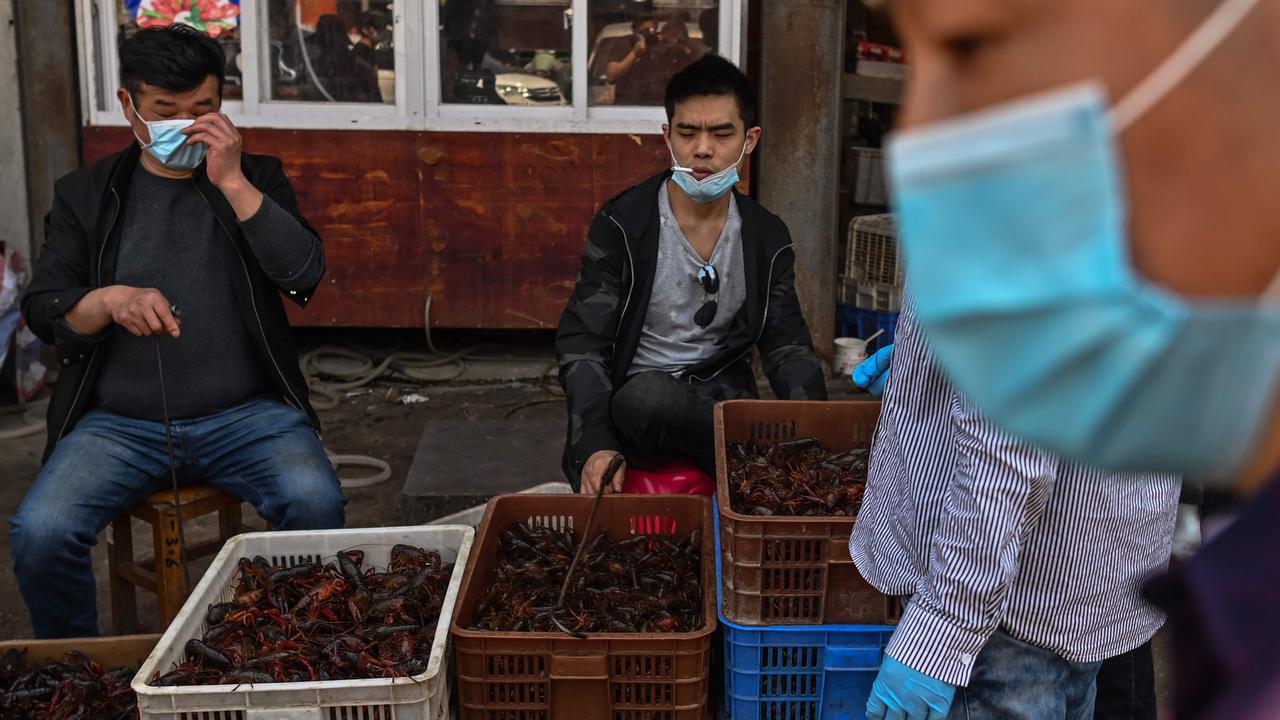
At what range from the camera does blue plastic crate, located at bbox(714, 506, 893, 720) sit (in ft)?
9.99

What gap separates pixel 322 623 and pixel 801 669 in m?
1.29

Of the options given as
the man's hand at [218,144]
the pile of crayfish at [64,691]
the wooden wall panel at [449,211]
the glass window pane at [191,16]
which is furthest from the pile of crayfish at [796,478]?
the glass window pane at [191,16]

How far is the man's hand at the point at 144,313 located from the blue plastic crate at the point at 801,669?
6.32 ft

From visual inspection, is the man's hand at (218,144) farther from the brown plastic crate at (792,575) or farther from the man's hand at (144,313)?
the brown plastic crate at (792,575)

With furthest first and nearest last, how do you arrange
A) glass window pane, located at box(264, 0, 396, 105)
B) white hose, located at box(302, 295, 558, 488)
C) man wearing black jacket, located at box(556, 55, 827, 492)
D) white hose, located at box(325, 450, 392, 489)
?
white hose, located at box(302, 295, 558, 488)
glass window pane, located at box(264, 0, 396, 105)
white hose, located at box(325, 450, 392, 489)
man wearing black jacket, located at box(556, 55, 827, 492)

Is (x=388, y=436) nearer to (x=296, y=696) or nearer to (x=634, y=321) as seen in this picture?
(x=634, y=321)

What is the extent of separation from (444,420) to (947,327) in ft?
19.1

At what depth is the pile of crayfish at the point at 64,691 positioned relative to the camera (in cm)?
308

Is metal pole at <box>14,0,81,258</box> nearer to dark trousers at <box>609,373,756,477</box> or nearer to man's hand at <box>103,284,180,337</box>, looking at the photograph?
man's hand at <box>103,284,180,337</box>

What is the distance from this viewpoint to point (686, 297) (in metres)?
4.24

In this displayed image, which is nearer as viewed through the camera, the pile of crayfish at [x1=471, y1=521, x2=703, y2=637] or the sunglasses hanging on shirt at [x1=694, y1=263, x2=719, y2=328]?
the pile of crayfish at [x1=471, y1=521, x2=703, y2=637]

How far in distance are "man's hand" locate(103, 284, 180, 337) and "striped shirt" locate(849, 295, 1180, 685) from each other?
7.50 feet

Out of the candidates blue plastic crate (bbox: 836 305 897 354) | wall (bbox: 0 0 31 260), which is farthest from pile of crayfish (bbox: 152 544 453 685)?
wall (bbox: 0 0 31 260)

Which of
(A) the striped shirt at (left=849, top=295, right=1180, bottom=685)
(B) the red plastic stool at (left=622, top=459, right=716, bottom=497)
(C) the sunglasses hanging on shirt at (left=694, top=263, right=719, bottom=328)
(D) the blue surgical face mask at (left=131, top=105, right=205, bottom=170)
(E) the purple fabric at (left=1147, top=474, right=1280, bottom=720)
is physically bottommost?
(B) the red plastic stool at (left=622, top=459, right=716, bottom=497)
